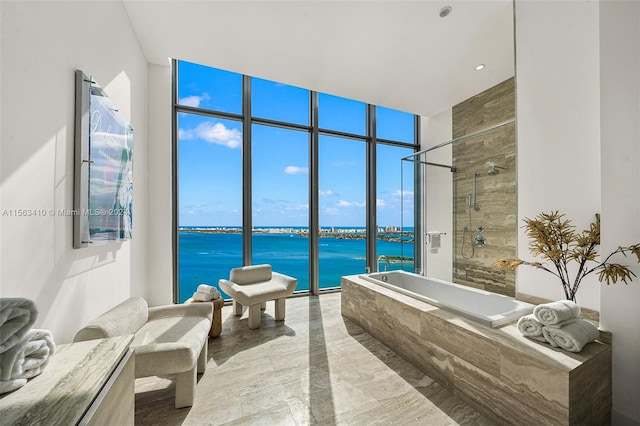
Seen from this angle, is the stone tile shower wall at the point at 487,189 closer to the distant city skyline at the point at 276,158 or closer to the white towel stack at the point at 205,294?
the distant city skyline at the point at 276,158

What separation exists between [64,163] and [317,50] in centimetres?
244

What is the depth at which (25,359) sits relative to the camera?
0.85 meters

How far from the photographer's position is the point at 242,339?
99.7 inches

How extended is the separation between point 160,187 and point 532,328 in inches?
146

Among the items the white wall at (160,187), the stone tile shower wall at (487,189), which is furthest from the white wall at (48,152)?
the stone tile shower wall at (487,189)

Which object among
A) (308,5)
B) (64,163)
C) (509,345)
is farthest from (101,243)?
(509,345)

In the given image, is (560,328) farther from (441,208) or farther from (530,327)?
(441,208)

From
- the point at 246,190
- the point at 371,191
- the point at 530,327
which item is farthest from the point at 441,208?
the point at 246,190

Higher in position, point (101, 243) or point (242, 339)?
point (101, 243)

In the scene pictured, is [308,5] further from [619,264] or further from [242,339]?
[242,339]

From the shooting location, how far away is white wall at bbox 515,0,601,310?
70.2 inches

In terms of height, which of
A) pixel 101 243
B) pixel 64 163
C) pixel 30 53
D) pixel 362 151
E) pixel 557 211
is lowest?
pixel 101 243

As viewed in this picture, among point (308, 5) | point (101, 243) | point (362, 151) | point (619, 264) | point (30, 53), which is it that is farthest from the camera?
point (362, 151)

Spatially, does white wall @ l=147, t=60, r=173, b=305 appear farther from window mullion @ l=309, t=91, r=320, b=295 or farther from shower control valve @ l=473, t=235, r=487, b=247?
shower control valve @ l=473, t=235, r=487, b=247
